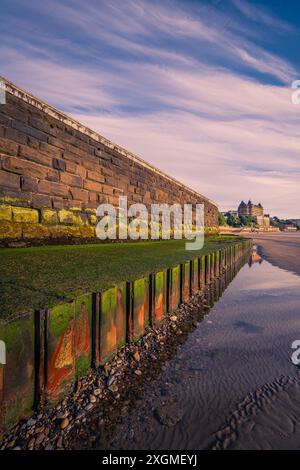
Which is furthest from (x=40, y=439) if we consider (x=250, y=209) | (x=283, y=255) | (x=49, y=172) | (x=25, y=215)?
(x=250, y=209)

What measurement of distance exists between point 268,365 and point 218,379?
2.54 feet

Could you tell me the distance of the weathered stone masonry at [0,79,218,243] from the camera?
5332 millimetres

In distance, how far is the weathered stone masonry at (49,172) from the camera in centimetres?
533

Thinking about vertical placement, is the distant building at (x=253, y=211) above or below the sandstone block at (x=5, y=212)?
above

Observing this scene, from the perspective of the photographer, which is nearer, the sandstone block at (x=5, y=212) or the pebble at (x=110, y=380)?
the pebble at (x=110, y=380)

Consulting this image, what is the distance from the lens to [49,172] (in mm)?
6320

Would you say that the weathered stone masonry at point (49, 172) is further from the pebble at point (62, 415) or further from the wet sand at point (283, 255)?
the wet sand at point (283, 255)

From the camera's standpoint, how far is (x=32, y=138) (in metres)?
5.89

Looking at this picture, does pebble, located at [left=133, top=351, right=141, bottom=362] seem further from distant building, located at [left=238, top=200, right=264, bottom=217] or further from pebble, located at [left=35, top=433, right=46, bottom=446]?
distant building, located at [left=238, top=200, right=264, bottom=217]

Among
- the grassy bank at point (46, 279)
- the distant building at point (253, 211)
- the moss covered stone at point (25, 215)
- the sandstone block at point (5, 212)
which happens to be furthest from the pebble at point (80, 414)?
the distant building at point (253, 211)

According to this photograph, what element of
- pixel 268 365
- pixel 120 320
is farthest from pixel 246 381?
pixel 120 320

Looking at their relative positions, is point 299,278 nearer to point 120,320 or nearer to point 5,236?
point 120,320

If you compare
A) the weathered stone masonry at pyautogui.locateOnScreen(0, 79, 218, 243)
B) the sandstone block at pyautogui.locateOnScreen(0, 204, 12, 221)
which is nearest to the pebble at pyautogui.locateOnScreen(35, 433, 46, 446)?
the weathered stone masonry at pyautogui.locateOnScreen(0, 79, 218, 243)

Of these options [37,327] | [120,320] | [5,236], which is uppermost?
[5,236]
